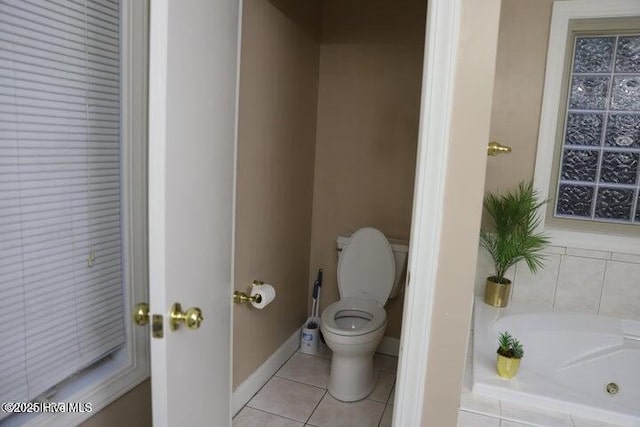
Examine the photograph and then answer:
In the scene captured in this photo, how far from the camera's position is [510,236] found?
8.45 feet

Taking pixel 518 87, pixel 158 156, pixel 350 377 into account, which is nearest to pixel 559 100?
pixel 518 87

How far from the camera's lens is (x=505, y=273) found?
109 inches

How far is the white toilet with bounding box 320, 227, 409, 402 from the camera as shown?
2385 millimetres

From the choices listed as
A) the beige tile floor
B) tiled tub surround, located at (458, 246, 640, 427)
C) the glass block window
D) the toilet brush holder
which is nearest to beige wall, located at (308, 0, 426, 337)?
the toilet brush holder

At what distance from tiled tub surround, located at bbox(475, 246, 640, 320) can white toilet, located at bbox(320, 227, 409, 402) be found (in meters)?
0.61

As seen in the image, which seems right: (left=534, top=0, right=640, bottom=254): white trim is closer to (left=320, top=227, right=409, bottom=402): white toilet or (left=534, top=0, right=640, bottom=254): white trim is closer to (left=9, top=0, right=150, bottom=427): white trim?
(left=320, top=227, right=409, bottom=402): white toilet

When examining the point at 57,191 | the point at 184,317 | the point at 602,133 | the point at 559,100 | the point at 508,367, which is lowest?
the point at 508,367

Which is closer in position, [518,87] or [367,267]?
[518,87]

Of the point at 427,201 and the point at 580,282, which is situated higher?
the point at 427,201

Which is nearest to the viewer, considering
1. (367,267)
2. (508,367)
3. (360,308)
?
(508,367)

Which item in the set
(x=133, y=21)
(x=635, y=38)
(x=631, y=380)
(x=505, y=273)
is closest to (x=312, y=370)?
(x=505, y=273)

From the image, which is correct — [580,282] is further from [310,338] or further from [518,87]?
[310,338]

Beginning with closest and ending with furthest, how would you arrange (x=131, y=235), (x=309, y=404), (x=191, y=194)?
(x=191, y=194) < (x=131, y=235) < (x=309, y=404)

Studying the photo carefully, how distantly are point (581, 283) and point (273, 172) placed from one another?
1.92 m
